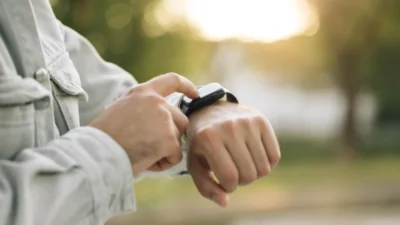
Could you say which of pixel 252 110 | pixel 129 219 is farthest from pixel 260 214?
pixel 252 110

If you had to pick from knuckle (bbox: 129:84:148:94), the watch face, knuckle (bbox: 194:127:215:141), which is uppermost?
knuckle (bbox: 129:84:148:94)

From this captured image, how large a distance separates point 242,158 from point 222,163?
0.05 feet

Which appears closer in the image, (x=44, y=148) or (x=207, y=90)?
(x=44, y=148)

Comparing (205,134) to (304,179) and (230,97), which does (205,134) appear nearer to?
(230,97)

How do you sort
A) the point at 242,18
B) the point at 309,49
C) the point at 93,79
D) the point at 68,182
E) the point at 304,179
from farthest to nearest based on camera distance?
1. the point at 309,49
2. the point at 304,179
3. the point at 242,18
4. the point at 93,79
5. the point at 68,182

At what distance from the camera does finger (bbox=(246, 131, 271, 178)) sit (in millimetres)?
522

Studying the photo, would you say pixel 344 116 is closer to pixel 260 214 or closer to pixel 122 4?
pixel 260 214

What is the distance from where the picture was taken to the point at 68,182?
1.48 feet

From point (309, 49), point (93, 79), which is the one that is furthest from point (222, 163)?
point (309, 49)

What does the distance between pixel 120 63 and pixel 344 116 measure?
82.5 inches

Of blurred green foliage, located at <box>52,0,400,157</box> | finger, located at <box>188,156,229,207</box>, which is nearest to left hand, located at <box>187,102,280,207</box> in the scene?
finger, located at <box>188,156,229,207</box>

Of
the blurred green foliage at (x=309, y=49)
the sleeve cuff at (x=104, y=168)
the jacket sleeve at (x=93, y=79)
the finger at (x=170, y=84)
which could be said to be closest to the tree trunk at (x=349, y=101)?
the blurred green foliage at (x=309, y=49)

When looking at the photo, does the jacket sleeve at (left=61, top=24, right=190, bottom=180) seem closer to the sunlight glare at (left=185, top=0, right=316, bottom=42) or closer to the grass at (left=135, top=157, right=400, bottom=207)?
the sunlight glare at (left=185, top=0, right=316, bottom=42)

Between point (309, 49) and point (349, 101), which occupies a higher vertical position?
point (309, 49)
